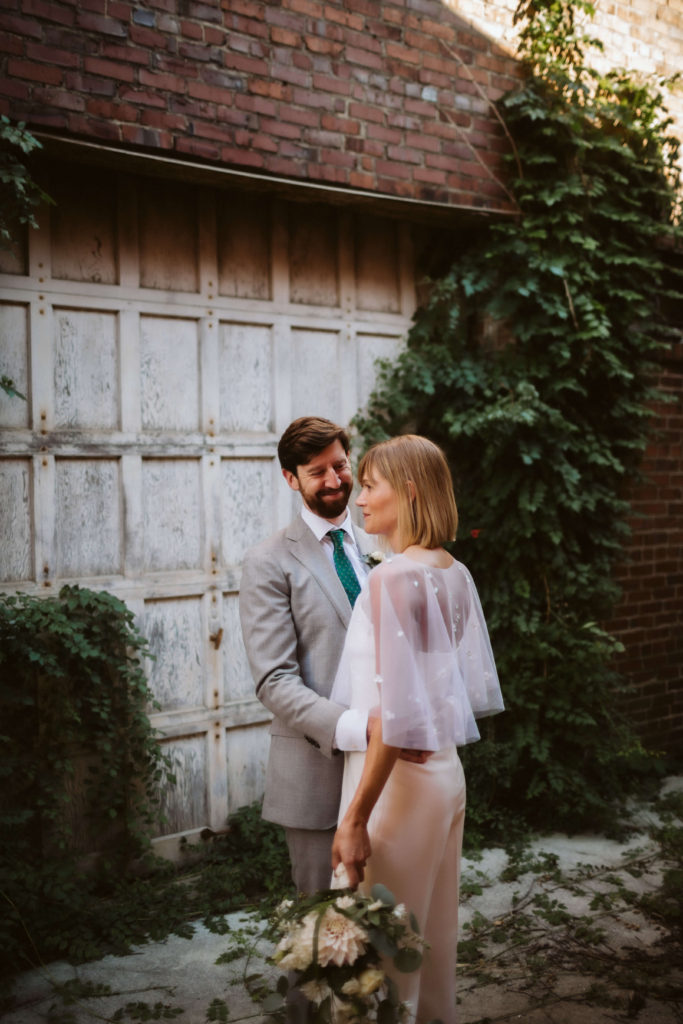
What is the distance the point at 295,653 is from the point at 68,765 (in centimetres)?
152

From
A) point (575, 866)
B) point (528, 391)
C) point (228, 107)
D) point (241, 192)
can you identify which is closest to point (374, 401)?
point (528, 391)

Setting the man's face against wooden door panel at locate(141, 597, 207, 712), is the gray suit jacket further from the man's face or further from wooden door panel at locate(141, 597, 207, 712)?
wooden door panel at locate(141, 597, 207, 712)

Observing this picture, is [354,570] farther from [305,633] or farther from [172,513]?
[172,513]

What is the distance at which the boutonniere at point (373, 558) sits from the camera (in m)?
2.97

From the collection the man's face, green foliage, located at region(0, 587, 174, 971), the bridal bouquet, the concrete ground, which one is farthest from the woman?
green foliage, located at region(0, 587, 174, 971)

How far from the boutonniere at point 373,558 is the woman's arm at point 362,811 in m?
0.83

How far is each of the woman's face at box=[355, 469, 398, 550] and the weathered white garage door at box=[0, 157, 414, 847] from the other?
1.96 metres

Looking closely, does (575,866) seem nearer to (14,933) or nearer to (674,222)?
(14,933)

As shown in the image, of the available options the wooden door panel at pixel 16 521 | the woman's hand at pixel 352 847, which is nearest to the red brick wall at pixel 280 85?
the wooden door panel at pixel 16 521

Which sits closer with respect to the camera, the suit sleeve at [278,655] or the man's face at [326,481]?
the suit sleeve at [278,655]

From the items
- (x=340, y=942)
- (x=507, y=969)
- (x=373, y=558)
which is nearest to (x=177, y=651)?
(x=373, y=558)

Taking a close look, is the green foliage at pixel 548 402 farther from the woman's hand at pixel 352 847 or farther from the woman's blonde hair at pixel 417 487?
the woman's hand at pixel 352 847

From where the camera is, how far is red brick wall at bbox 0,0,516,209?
3.54m

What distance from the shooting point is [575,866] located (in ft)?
14.6
